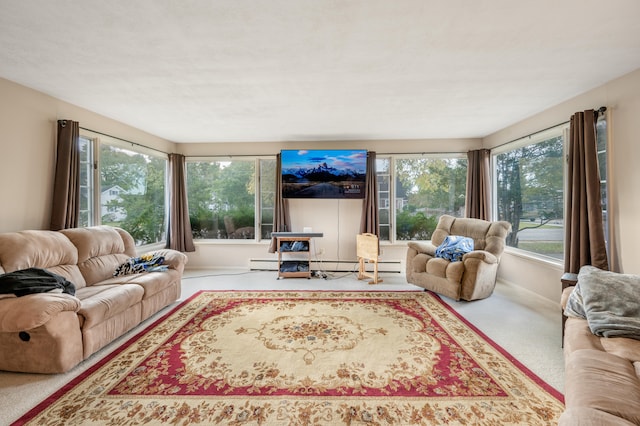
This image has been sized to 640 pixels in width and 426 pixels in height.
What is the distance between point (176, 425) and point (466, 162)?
5305 millimetres

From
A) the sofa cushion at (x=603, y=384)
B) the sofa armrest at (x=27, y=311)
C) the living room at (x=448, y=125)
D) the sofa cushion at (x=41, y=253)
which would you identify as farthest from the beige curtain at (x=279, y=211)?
the sofa cushion at (x=603, y=384)

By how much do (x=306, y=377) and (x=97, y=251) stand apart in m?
2.77

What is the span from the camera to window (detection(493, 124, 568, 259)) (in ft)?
11.2

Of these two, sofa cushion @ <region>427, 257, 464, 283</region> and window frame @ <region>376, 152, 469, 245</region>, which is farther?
window frame @ <region>376, 152, 469, 245</region>

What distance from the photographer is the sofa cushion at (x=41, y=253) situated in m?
2.26

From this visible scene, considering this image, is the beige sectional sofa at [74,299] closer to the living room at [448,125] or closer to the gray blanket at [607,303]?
the living room at [448,125]

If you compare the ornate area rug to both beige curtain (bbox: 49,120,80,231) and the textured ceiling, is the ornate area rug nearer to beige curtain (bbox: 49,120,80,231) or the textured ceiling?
beige curtain (bbox: 49,120,80,231)

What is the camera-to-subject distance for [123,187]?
13.3ft

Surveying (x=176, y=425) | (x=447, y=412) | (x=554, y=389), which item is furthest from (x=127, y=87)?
(x=554, y=389)

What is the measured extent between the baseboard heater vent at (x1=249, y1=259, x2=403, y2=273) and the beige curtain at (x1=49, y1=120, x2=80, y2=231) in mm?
2624

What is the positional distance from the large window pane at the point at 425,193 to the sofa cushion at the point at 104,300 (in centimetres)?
414

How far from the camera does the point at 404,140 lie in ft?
16.1

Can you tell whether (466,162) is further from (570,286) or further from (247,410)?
(247,410)

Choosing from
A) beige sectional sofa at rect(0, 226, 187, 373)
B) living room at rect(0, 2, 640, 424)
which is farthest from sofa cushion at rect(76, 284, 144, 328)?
living room at rect(0, 2, 640, 424)
